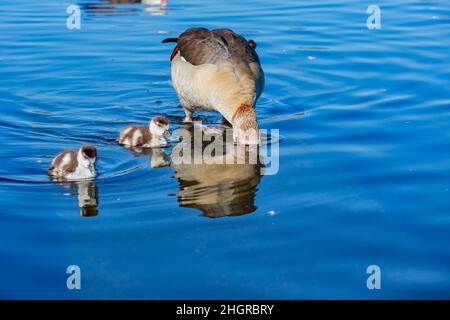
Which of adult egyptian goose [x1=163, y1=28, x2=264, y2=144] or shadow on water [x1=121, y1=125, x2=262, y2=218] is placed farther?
adult egyptian goose [x1=163, y1=28, x2=264, y2=144]

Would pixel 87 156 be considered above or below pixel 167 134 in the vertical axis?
below

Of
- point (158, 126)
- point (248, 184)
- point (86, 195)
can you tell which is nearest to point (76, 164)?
point (86, 195)

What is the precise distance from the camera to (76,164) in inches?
292

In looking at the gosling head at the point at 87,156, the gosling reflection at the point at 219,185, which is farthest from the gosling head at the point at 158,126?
the gosling head at the point at 87,156

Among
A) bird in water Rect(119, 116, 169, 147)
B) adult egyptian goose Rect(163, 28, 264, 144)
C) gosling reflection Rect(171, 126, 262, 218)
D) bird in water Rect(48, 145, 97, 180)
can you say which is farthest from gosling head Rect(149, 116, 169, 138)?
bird in water Rect(48, 145, 97, 180)

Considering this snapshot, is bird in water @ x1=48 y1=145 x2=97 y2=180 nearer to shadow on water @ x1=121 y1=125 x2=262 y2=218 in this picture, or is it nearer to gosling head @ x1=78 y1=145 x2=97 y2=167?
gosling head @ x1=78 y1=145 x2=97 y2=167

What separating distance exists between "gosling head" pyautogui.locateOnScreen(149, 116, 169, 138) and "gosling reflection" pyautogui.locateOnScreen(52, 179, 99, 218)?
147 centimetres

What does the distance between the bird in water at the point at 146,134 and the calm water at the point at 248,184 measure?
0.60ft

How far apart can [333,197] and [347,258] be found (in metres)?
1.28

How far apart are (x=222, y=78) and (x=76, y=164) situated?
2.40 metres

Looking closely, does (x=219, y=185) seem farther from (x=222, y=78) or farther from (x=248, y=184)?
(x=222, y=78)

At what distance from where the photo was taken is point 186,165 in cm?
809

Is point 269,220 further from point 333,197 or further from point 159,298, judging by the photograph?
point 159,298

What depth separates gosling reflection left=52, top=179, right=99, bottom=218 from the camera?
21.7 ft
